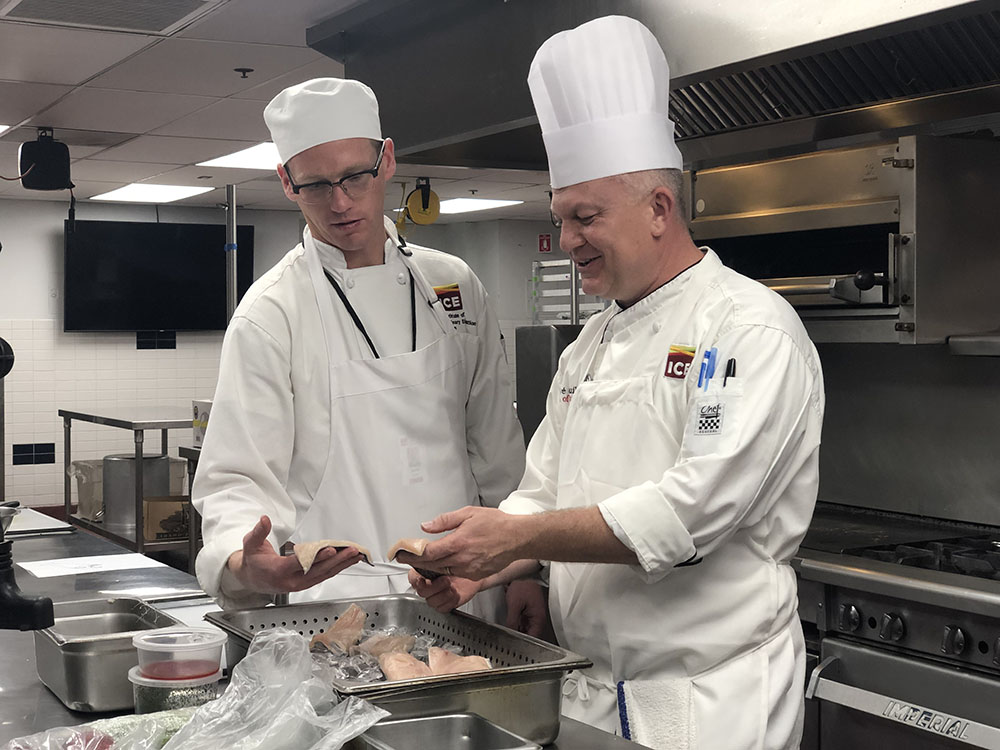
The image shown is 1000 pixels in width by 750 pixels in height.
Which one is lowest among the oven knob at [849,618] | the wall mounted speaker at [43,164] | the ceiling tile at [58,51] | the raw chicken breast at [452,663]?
the oven knob at [849,618]

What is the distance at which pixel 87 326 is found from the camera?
10547mm

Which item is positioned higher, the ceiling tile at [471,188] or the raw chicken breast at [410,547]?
the ceiling tile at [471,188]

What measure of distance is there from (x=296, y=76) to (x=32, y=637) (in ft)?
11.8

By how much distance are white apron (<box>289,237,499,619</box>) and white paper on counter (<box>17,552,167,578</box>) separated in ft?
3.03

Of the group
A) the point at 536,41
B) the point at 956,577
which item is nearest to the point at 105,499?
the point at 536,41

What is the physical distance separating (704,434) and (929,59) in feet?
4.99

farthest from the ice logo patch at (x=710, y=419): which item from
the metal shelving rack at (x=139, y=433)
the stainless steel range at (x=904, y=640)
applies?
the metal shelving rack at (x=139, y=433)

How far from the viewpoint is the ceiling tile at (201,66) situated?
4715 millimetres

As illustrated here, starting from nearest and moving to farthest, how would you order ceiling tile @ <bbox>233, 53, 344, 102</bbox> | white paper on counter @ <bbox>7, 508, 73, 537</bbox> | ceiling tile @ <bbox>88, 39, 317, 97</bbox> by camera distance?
white paper on counter @ <bbox>7, 508, 73, 537</bbox> < ceiling tile @ <bbox>88, 39, 317, 97</bbox> < ceiling tile @ <bbox>233, 53, 344, 102</bbox>

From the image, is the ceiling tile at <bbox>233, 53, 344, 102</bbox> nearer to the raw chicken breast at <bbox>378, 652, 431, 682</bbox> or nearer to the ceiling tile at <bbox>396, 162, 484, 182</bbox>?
the ceiling tile at <bbox>396, 162, 484, 182</bbox>

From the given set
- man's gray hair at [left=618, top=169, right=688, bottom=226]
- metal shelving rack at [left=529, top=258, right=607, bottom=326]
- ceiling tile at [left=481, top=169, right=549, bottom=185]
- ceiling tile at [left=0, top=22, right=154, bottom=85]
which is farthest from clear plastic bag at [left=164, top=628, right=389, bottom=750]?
metal shelving rack at [left=529, top=258, right=607, bottom=326]

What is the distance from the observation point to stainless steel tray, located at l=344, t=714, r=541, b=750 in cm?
134

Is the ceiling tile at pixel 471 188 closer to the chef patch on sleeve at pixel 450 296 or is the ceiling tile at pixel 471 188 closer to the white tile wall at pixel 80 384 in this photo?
the white tile wall at pixel 80 384

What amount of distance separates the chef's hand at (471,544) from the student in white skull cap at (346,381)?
1.68 feet
